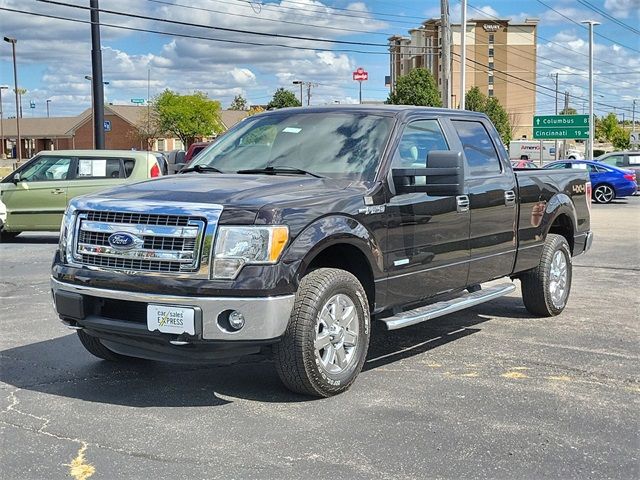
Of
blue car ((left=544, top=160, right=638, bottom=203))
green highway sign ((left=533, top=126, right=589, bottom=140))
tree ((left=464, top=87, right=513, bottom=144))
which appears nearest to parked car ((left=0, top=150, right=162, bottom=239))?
blue car ((left=544, top=160, right=638, bottom=203))

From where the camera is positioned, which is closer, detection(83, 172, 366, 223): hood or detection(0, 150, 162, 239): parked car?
detection(83, 172, 366, 223): hood

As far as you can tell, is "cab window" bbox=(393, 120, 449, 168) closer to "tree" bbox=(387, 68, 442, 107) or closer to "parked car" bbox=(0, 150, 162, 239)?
"parked car" bbox=(0, 150, 162, 239)

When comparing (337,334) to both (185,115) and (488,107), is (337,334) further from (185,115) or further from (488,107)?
(185,115)

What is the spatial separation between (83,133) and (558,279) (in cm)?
9426

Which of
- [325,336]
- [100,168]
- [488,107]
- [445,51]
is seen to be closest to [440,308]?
[325,336]

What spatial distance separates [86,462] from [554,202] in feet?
17.6

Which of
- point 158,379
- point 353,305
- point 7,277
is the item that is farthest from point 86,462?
point 7,277

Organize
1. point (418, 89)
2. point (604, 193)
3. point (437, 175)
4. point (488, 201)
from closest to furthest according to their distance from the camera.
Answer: point (437, 175), point (488, 201), point (604, 193), point (418, 89)

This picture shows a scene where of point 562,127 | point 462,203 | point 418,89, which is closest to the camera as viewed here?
point 462,203

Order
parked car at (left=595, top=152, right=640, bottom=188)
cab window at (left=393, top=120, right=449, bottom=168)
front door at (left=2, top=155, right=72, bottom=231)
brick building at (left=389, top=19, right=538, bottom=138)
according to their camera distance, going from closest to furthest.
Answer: cab window at (left=393, top=120, right=449, bottom=168)
front door at (left=2, top=155, right=72, bottom=231)
parked car at (left=595, top=152, right=640, bottom=188)
brick building at (left=389, top=19, right=538, bottom=138)

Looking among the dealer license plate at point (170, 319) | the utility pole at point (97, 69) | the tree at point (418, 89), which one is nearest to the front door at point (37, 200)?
the utility pole at point (97, 69)

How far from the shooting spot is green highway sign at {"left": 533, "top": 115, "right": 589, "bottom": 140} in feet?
154

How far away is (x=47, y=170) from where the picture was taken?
573 inches

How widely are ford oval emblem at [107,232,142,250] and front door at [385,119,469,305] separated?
1768mm
